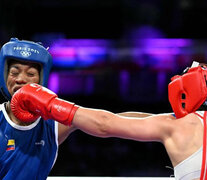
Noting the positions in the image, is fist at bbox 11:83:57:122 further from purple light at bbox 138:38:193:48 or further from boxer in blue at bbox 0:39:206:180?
purple light at bbox 138:38:193:48

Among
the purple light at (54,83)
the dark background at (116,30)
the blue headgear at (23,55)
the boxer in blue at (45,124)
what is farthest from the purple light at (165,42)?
the blue headgear at (23,55)

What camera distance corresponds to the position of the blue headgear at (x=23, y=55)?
2062 millimetres

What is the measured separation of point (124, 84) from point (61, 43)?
1441 millimetres

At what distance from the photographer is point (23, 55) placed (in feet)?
6.74

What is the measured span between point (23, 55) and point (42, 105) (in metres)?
0.49

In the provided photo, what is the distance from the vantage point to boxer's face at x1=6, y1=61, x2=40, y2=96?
207cm

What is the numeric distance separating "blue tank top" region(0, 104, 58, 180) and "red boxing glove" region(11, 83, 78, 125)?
0.20m

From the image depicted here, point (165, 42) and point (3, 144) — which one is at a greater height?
point (165, 42)

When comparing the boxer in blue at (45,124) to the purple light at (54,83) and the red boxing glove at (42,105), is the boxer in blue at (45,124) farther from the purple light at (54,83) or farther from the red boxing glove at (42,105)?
the purple light at (54,83)

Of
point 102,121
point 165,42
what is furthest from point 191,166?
point 165,42

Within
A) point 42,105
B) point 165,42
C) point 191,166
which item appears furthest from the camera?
point 165,42

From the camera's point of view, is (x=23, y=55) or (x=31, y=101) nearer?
(x=31, y=101)

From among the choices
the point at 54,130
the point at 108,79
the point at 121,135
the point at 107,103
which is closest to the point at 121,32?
the point at 108,79

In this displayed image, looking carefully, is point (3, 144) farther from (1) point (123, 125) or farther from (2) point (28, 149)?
(1) point (123, 125)
